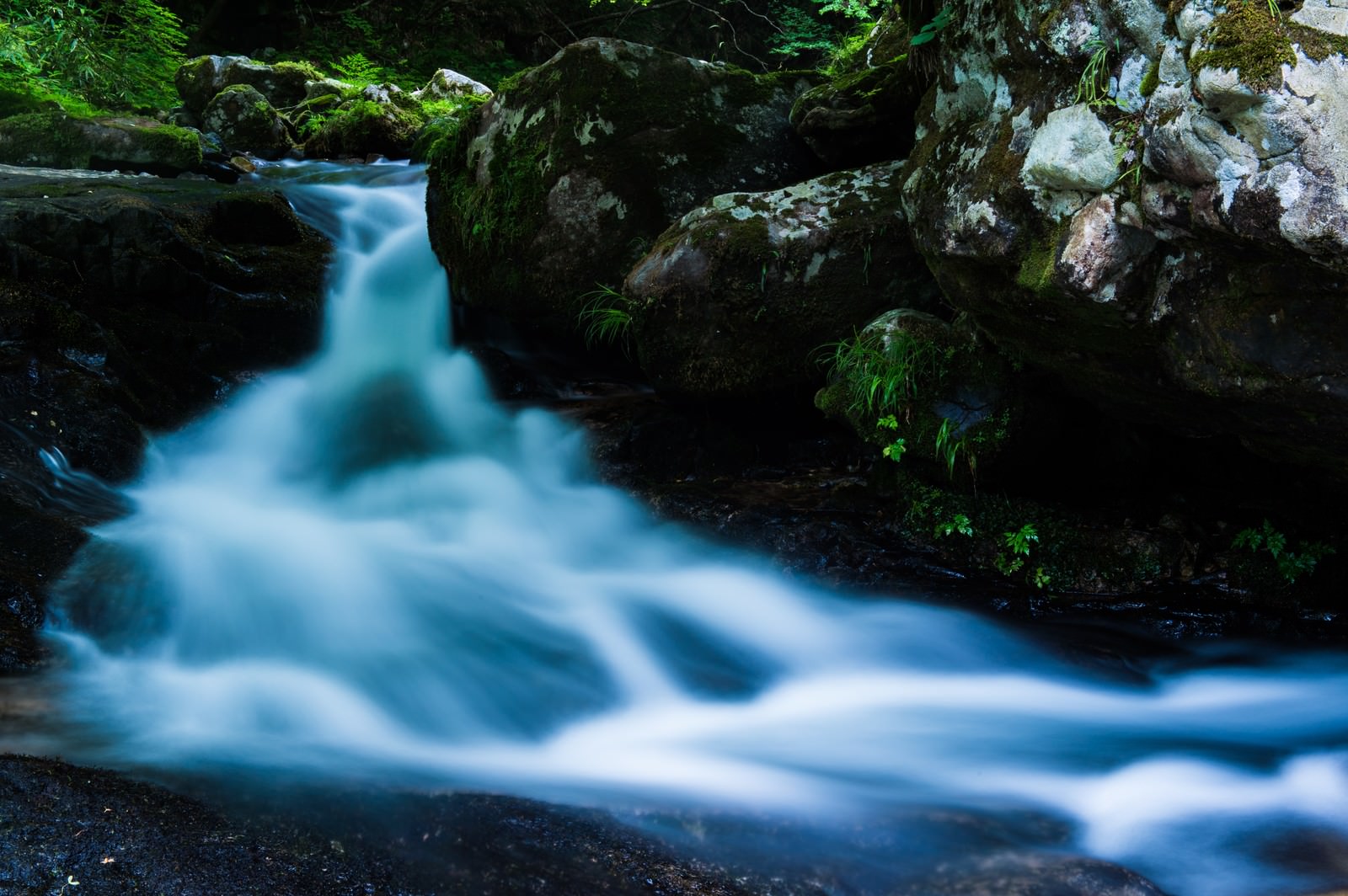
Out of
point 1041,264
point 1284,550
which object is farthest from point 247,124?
point 1284,550

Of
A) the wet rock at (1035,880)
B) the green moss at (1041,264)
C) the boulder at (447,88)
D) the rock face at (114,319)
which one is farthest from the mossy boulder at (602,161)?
the boulder at (447,88)

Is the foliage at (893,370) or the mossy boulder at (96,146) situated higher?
the mossy boulder at (96,146)

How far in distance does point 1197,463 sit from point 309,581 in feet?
14.2

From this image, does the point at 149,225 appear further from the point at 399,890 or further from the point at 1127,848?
the point at 1127,848

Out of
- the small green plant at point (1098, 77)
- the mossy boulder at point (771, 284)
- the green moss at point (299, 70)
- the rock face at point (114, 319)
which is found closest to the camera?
the small green plant at point (1098, 77)

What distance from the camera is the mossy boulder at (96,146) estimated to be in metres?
9.03

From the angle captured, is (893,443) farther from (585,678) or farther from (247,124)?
(247,124)

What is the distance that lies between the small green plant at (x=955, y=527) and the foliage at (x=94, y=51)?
782 centimetres

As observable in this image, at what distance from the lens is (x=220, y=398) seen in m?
6.18

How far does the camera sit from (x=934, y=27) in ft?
13.0

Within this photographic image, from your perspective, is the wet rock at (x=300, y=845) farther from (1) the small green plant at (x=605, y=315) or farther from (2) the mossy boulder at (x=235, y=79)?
(2) the mossy boulder at (x=235, y=79)

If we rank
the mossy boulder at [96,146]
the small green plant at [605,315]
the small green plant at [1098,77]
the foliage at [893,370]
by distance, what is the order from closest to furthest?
the small green plant at [1098,77], the foliage at [893,370], the small green plant at [605,315], the mossy boulder at [96,146]

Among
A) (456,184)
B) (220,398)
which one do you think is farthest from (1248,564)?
(220,398)

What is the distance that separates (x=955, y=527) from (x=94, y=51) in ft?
32.3
